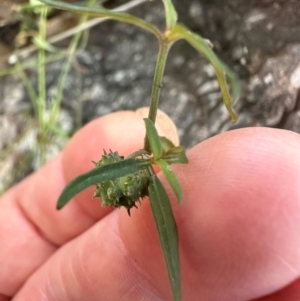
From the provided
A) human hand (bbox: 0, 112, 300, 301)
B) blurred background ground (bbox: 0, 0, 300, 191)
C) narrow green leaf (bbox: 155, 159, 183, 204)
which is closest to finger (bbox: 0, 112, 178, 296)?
human hand (bbox: 0, 112, 300, 301)

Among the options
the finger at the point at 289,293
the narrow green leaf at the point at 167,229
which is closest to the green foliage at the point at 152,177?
the narrow green leaf at the point at 167,229

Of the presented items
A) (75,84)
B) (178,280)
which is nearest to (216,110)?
(75,84)

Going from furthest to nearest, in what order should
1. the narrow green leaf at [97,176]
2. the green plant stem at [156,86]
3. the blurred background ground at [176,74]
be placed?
the blurred background ground at [176,74] < the green plant stem at [156,86] < the narrow green leaf at [97,176]

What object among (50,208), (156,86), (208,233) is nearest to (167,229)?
(208,233)

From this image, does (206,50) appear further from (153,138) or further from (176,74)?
(176,74)

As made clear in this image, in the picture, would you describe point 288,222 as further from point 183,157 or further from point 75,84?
point 75,84

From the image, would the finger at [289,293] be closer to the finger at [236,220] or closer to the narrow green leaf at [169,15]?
the finger at [236,220]
